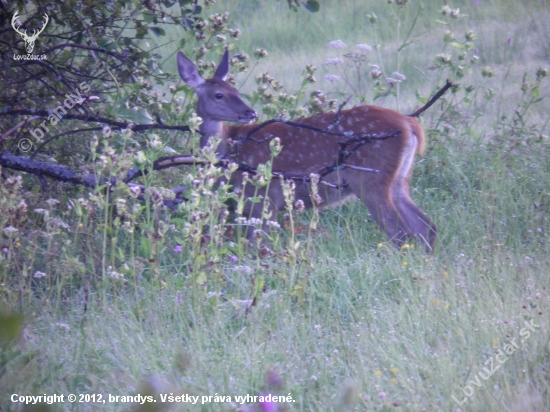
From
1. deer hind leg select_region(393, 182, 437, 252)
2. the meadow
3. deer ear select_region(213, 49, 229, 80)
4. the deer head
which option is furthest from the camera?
deer ear select_region(213, 49, 229, 80)

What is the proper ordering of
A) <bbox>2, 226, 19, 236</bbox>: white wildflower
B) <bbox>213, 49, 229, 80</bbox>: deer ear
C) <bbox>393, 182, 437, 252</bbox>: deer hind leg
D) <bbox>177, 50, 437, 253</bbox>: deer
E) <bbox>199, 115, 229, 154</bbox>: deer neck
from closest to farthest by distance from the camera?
<bbox>2, 226, 19, 236</bbox>: white wildflower → <bbox>393, 182, 437, 252</bbox>: deer hind leg → <bbox>177, 50, 437, 253</bbox>: deer → <bbox>199, 115, 229, 154</bbox>: deer neck → <bbox>213, 49, 229, 80</bbox>: deer ear

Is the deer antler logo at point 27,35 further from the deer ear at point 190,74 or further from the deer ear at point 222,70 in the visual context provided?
the deer ear at point 222,70

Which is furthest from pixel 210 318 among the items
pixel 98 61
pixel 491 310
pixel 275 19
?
pixel 275 19

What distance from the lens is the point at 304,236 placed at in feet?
15.2

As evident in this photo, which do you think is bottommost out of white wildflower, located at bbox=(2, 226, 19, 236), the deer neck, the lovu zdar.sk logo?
the deer neck

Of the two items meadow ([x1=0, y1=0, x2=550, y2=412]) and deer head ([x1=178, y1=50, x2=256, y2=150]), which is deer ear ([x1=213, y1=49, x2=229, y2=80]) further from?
meadow ([x1=0, y1=0, x2=550, y2=412])

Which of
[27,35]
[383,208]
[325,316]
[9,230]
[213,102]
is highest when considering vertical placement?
[27,35]

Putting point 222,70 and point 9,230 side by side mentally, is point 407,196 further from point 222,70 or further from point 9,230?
point 9,230

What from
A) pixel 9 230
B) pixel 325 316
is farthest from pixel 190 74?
pixel 325 316

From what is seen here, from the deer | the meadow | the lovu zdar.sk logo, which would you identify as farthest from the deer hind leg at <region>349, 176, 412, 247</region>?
the lovu zdar.sk logo

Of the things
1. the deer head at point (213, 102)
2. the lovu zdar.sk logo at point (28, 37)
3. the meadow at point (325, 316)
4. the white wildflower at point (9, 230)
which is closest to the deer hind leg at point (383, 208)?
the meadow at point (325, 316)

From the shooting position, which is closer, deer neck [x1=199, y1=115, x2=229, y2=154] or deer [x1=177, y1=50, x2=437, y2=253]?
deer [x1=177, y1=50, x2=437, y2=253]

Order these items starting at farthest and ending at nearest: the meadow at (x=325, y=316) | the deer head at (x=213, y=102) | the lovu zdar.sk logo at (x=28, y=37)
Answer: the deer head at (x=213, y=102), the lovu zdar.sk logo at (x=28, y=37), the meadow at (x=325, y=316)

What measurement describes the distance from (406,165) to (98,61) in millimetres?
2415
